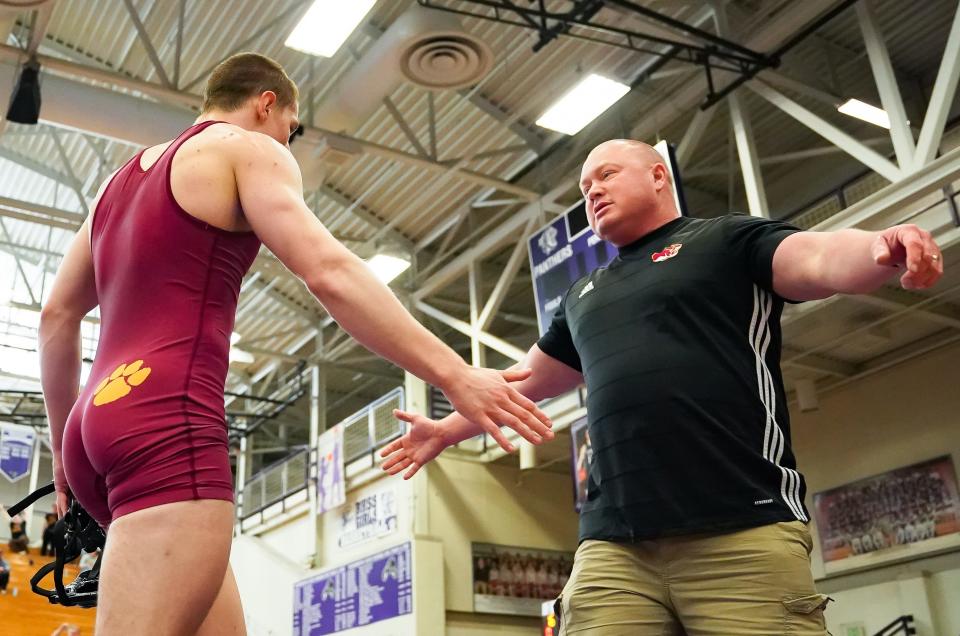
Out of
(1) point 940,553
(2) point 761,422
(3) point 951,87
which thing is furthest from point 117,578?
(1) point 940,553

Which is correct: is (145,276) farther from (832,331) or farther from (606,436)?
(832,331)

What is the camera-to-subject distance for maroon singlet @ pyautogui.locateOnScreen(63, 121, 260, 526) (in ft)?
5.49

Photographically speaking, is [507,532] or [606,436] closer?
[606,436]

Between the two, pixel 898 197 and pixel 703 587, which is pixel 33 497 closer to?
pixel 703 587

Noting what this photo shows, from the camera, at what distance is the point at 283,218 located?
1811mm

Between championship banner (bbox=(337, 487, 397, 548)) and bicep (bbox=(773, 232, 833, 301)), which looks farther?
championship banner (bbox=(337, 487, 397, 548))

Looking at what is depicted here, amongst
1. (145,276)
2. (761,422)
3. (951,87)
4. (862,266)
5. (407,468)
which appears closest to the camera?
(145,276)

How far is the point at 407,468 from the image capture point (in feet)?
8.54

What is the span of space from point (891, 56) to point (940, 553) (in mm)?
6669

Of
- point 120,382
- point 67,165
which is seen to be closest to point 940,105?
point 120,382

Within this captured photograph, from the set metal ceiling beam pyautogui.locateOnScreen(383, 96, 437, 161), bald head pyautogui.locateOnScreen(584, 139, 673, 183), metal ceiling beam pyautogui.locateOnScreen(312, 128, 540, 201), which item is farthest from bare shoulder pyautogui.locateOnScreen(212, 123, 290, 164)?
metal ceiling beam pyautogui.locateOnScreen(383, 96, 437, 161)

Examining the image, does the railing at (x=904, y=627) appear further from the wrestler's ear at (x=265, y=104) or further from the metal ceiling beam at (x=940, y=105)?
the wrestler's ear at (x=265, y=104)

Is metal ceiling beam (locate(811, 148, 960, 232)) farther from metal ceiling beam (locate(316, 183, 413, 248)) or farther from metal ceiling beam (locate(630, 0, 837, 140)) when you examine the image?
metal ceiling beam (locate(316, 183, 413, 248))

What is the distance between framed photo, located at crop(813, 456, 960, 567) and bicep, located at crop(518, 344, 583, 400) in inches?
429
